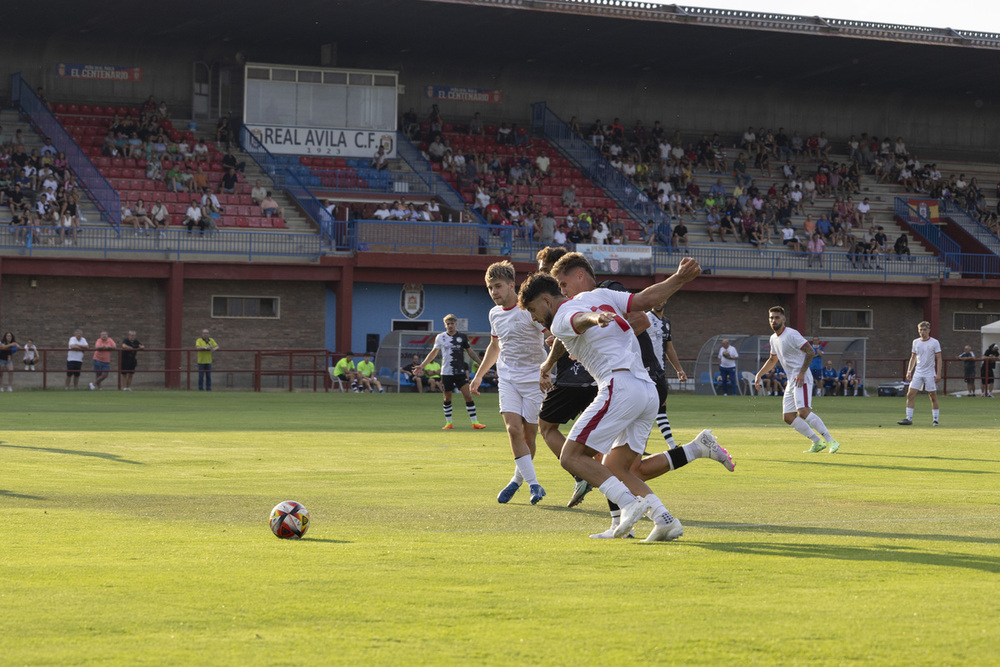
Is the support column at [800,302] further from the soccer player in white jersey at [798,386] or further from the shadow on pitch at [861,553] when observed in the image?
the shadow on pitch at [861,553]

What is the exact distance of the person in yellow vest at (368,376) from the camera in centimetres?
3722

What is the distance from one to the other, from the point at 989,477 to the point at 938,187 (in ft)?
143

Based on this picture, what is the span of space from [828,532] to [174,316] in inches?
1280

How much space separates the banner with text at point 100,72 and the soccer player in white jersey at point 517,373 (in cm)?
3805

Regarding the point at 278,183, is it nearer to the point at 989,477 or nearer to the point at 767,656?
the point at 989,477

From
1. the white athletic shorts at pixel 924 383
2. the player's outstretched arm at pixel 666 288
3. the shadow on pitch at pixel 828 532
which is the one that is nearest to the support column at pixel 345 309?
the white athletic shorts at pixel 924 383

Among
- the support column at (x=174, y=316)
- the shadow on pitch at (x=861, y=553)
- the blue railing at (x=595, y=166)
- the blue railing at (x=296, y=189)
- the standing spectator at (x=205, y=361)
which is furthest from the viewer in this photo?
→ the blue railing at (x=595, y=166)

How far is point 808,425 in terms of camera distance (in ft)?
59.3

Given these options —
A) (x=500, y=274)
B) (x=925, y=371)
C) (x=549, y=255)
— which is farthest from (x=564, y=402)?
(x=925, y=371)

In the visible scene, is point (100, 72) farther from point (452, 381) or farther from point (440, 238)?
point (452, 381)

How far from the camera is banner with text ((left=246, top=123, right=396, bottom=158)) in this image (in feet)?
152

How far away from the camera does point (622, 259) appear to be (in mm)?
43000

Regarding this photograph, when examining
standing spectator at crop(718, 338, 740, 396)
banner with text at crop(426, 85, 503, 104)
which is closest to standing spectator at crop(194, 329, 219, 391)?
standing spectator at crop(718, 338, 740, 396)

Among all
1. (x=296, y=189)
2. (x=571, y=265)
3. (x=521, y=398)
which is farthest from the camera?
(x=296, y=189)
